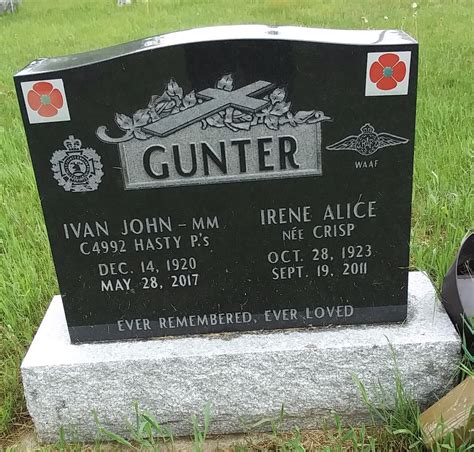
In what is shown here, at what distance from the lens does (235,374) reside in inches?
81.7

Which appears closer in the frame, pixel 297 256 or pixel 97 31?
pixel 297 256

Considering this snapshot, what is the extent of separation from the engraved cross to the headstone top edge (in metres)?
0.14

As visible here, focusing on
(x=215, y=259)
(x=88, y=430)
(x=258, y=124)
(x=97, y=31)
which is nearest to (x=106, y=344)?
(x=88, y=430)

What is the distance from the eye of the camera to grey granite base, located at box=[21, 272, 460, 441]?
6.73ft

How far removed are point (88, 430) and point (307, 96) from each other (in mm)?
1258

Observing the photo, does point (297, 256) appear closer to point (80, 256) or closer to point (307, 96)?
point (307, 96)

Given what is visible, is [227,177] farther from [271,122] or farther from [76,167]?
[76,167]

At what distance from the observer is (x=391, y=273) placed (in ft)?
6.94

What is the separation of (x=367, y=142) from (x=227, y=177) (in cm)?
42

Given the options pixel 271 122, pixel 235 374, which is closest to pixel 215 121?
pixel 271 122

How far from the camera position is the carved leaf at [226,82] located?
6.02 feet

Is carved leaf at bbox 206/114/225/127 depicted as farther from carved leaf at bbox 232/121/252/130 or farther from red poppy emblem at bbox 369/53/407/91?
red poppy emblem at bbox 369/53/407/91

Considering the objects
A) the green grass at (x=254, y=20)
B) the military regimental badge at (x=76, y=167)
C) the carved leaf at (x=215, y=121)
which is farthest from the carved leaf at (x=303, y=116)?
the green grass at (x=254, y=20)

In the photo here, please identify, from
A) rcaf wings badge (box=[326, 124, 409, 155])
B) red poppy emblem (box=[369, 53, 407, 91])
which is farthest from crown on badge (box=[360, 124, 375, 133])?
red poppy emblem (box=[369, 53, 407, 91])
